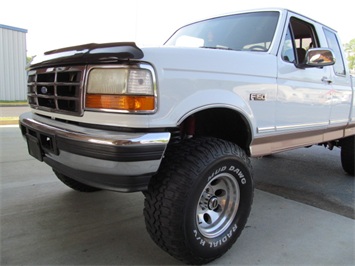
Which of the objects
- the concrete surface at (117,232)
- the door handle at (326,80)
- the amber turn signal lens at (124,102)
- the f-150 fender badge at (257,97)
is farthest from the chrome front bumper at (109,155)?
the door handle at (326,80)

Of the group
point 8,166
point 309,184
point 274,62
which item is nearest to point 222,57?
point 274,62

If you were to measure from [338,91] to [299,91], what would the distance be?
3.48 ft

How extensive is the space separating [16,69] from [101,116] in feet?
61.8

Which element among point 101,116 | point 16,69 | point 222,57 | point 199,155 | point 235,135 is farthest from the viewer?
point 16,69

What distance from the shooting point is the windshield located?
9.33 feet

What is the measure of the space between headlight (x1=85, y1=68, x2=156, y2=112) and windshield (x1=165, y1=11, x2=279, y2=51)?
114 centimetres

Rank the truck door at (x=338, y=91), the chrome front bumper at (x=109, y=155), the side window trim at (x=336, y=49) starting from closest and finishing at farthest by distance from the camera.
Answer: the chrome front bumper at (x=109, y=155)
the truck door at (x=338, y=91)
the side window trim at (x=336, y=49)

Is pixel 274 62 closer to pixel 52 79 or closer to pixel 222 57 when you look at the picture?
pixel 222 57

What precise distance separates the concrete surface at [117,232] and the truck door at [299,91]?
92 centimetres

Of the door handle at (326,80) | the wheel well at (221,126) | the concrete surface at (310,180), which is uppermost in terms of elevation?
the door handle at (326,80)

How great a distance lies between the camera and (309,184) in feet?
14.1

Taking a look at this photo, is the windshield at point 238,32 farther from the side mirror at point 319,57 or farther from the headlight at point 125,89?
the headlight at point 125,89

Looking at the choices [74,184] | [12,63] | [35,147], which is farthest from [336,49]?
[12,63]

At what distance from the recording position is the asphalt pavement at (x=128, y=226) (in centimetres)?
231
